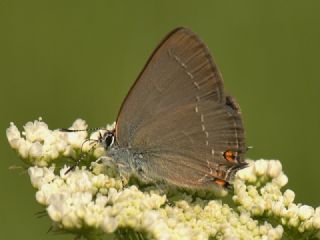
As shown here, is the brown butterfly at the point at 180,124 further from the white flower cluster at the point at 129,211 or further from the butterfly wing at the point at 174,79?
the white flower cluster at the point at 129,211

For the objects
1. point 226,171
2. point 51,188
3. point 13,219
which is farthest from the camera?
point 13,219

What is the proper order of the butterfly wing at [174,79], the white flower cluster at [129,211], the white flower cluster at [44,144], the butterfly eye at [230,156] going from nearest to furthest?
1. the white flower cluster at [129,211]
2. the butterfly wing at [174,79]
3. the butterfly eye at [230,156]
4. the white flower cluster at [44,144]

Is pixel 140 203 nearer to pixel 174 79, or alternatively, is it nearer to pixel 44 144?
pixel 174 79

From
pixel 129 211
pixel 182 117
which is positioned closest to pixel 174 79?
pixel 182 117

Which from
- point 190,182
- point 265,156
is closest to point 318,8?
point 265,156

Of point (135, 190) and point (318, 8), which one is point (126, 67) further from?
point (135, 190)

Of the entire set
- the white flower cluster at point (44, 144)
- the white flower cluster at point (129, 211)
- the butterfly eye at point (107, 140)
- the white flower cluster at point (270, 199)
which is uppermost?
the white flower cluster at point (44, 144)

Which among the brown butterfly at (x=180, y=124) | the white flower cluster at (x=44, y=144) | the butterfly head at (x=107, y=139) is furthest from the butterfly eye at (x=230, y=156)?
the white flower cluster at (x=44, y=144)
